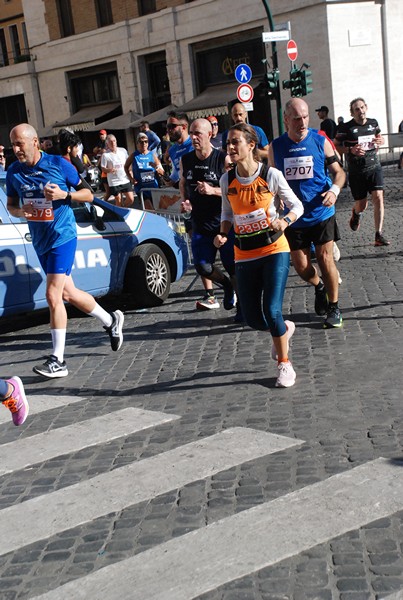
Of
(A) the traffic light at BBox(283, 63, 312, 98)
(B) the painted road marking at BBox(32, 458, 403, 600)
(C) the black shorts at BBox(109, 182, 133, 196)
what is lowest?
(B) the painted road marking at BBox(32, 458, 403, 600)

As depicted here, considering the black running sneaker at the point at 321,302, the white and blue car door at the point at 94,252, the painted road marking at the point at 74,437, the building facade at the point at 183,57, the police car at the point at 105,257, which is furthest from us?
the building facade at the point at 183,57

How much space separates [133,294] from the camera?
1041cm

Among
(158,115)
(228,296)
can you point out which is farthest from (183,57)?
(228,296)

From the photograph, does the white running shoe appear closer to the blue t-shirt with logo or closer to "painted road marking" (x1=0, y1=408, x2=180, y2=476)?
the blue t-shirt with logo

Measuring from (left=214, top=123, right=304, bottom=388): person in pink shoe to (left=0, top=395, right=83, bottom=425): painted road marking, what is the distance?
56.5 inches

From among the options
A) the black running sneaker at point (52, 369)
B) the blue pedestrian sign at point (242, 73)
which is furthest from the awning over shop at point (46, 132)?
the black running sneaker at point (52, 369)

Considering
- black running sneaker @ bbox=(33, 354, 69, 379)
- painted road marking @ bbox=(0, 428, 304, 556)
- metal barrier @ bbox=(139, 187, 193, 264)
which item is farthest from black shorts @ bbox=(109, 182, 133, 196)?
painted road marking @ bbox=(0, 428, 304, 556)

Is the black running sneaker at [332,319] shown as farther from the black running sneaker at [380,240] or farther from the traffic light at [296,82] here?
the traffic light at [296,82]

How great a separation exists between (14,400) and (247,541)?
2.38 metres

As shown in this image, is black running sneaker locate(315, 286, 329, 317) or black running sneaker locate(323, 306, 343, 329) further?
black running sneaker locate(315, 286, 329, 317)

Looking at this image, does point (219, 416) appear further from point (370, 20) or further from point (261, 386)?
point (370, 20)

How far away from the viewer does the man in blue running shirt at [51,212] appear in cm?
770

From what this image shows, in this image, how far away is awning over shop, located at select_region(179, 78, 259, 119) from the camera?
120 feet

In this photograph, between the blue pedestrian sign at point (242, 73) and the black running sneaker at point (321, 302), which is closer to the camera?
the black running sneaker at point (321, 302)
